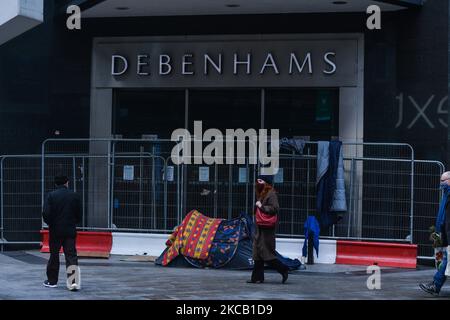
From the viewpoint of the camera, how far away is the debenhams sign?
17.8 metres

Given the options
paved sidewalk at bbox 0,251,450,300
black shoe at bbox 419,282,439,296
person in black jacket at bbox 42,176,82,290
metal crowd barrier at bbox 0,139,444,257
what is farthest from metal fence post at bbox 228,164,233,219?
black shoe at bbox 419,282,439,296

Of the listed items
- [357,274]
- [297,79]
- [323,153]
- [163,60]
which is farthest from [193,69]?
[357,274]

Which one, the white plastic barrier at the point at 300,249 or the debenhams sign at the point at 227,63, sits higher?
the debenhams sign at the point at 227,63

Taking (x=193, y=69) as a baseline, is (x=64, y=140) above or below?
below

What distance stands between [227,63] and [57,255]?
730 cm

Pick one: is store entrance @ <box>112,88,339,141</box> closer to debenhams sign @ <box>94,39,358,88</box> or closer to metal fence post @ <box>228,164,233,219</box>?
debenhams sign @ <box>94,39,358,88</box>

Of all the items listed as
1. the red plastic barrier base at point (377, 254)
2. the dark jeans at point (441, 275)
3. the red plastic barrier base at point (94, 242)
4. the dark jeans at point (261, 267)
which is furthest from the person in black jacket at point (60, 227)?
the red plastic barrier base at point (377, 254)

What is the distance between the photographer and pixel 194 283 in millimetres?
12945

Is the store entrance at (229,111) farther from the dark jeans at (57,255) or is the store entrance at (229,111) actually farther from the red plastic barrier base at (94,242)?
the dark jeans at (57,255)

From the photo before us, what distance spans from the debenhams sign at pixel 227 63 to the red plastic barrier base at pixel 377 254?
3.47 metres

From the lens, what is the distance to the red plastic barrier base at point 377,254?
52.1 ft
